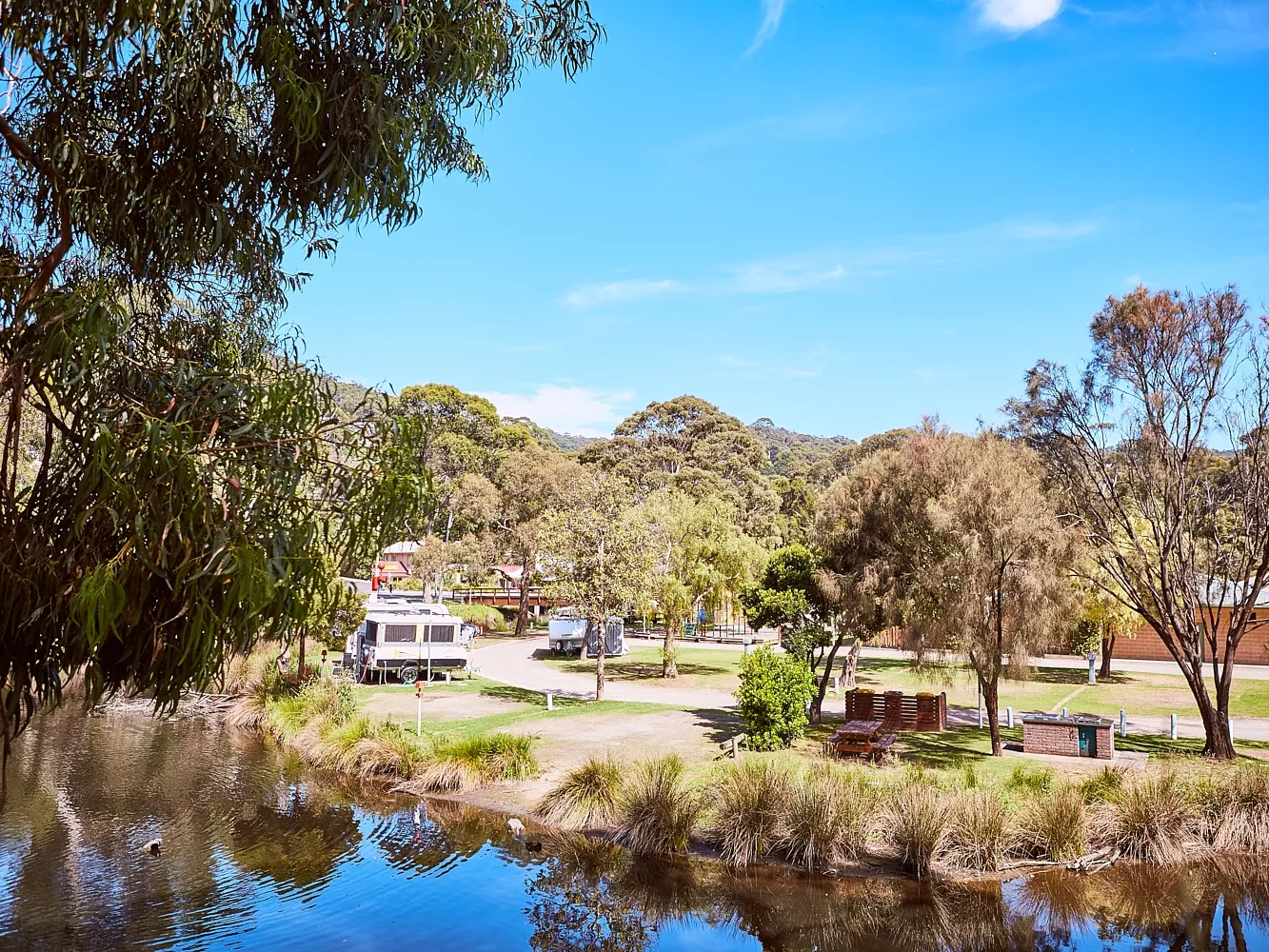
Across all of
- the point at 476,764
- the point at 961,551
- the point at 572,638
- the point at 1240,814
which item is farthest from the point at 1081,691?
the point at 476,764

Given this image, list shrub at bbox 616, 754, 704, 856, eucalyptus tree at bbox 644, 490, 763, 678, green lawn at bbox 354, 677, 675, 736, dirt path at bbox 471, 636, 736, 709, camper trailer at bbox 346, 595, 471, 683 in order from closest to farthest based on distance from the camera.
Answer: shrub at bbox 616, 754, 704, 856 → green lawn at bbox 354, 677, 675, 736 → dirt path at bbox 471, 636, 736, 709 → camper trailer at bbox 346, 595, 471, 683 → eucalyptus tree at bbox 644, 490, 763, 678

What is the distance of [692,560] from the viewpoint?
3073 cm

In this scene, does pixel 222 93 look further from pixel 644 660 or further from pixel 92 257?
A: pixel 644 660

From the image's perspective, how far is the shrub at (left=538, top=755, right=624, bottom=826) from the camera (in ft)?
41.9

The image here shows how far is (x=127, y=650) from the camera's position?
504 centimetres

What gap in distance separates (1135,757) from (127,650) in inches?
665

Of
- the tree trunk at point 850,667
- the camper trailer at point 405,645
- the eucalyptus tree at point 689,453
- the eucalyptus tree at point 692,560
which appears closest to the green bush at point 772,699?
the tree trunk at point 850,667

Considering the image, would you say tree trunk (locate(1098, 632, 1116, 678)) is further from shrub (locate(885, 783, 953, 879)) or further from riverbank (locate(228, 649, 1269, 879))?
shrub (locate(885, 783, 953, 879))

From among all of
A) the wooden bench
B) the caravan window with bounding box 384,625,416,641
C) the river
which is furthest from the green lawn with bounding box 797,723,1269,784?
the caravan window with bounding box 384,625,416,641

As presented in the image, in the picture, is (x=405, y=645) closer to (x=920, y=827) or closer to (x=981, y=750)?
(x=981, y=750)

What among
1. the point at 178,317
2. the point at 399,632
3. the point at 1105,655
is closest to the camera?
the point at 178,317

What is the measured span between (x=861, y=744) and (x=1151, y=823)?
5191 millimetres

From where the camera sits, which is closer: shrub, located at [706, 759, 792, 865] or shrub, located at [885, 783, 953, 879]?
shrub, located at [885, 783, 953, 879]

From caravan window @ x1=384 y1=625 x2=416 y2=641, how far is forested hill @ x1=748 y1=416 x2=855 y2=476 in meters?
68.3
